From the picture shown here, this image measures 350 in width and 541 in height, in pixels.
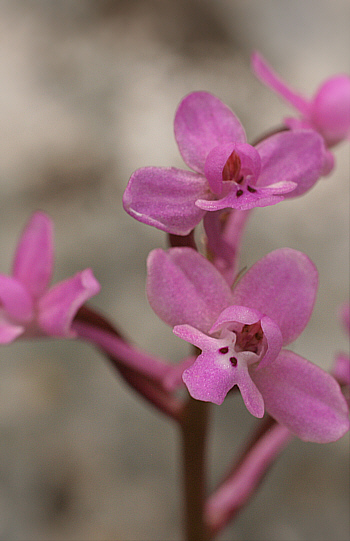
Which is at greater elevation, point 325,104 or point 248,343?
point 325,104

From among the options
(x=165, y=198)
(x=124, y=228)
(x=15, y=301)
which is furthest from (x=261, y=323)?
(x=124, y=228)

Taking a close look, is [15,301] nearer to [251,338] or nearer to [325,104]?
[251,338]

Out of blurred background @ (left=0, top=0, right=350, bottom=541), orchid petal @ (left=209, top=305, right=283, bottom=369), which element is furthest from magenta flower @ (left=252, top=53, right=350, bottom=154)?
blurred background @ (left=0, top=0, right=350, bottom=541)

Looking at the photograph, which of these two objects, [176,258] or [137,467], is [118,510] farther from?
[176,258]

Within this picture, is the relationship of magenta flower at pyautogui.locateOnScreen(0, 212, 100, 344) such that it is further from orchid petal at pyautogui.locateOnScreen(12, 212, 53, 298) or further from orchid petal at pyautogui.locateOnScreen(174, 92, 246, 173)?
orchid petal at pyautogui.locateOnScreen(174, 92, 246, 173)

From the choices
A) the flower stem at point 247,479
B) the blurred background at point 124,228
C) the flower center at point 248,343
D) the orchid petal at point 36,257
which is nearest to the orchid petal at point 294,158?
the flower center at point 248,343

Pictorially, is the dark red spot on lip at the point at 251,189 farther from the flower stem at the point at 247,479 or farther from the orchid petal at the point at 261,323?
the flower stem at the point at 247,479

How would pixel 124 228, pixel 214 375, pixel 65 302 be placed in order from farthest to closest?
pixel 124 228 → pixel 65 302 → pixel 214 375
